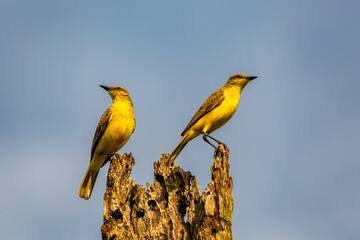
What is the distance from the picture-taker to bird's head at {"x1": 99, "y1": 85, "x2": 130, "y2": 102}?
1229 centimetres

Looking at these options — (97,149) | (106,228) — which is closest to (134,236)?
(106,228)

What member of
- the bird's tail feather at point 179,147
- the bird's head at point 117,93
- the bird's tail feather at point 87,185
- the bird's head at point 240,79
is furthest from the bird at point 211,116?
the bird's tail feather at point 87,185

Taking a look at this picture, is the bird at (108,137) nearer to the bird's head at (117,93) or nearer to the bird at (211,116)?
the bird's head at (117,93)

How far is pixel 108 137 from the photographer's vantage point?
11.2 m

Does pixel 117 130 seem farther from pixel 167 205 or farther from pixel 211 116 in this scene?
pixel 167 205

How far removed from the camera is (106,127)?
11.3 meters

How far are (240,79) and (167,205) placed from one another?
5.03 metres

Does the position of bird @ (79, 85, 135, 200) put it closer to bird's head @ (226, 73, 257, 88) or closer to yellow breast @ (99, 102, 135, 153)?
yellow breast @ (99, 102, 135, 153)

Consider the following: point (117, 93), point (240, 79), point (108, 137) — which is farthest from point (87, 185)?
point (240, 79)

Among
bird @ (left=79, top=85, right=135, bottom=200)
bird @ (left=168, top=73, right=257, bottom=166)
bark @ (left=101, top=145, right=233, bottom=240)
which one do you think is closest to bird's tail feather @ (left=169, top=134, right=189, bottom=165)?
bird @ (left=168, top=73, right=257, bottom=166)

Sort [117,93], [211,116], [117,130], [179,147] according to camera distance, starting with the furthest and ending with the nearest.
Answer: [117,93], [211,116], [117,130], [179,147]

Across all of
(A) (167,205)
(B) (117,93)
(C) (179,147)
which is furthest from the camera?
(B) (117,93)

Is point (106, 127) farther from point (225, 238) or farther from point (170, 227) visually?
point (225, 238)

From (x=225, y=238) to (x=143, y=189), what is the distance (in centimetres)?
185
